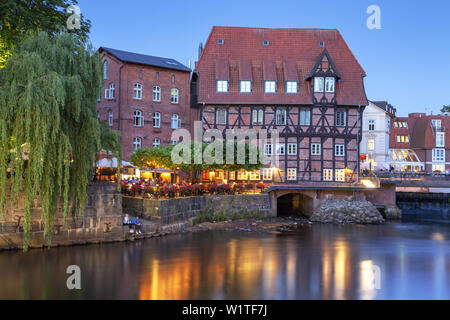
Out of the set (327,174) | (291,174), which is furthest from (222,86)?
(327,174)

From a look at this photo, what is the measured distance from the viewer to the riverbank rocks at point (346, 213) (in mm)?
32719

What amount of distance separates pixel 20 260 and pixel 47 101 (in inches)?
239

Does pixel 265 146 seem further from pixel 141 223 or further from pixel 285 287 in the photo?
pixel 285 287

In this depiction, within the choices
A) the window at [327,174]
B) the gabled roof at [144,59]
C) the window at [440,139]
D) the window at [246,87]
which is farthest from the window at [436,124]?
the gabled roof at [144,59]

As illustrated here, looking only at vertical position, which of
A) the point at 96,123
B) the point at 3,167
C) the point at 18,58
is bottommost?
the point at 3,167

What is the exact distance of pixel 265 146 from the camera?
3666 centimetres

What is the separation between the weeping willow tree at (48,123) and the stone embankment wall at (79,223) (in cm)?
59

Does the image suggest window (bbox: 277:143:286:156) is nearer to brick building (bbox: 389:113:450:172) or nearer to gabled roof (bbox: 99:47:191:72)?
gabled roof (bbox: 99:47:191:72)

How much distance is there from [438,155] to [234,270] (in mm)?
45167

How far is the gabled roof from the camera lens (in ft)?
113

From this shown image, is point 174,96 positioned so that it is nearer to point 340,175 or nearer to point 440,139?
point 340,175

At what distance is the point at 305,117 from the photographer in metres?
36.8

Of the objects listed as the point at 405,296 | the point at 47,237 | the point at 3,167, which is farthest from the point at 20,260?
the point at 405,296

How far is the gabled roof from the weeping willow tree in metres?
16.0
